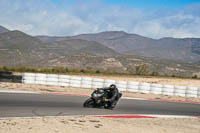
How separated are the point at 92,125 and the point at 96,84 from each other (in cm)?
1242

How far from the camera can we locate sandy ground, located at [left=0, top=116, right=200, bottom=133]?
8969 mm

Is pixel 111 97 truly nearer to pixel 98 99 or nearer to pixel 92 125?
pixel 98 99

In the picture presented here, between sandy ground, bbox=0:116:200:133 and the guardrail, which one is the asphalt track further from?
the guardrail

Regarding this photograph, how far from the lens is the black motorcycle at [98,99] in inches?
522

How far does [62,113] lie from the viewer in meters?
12.1

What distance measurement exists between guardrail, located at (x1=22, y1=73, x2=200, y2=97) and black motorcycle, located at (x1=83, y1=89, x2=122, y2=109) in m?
8.43

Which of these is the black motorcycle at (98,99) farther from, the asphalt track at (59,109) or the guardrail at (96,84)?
the guardrail at (96,84)

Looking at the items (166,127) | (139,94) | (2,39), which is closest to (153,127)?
(166,127)

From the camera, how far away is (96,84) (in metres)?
22.5

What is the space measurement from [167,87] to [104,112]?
36.4ft

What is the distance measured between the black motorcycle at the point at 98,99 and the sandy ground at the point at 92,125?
6.34 ft

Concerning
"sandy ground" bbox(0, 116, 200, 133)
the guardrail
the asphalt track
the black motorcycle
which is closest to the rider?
the black motorcycle

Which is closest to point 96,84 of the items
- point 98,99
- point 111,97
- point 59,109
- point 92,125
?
point 111,97

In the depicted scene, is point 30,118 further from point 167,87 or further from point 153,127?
point 167,87
